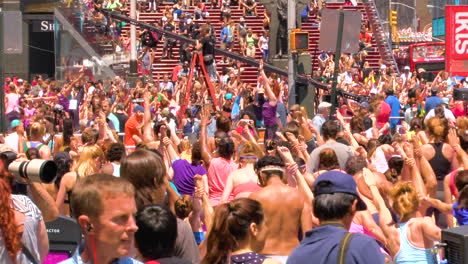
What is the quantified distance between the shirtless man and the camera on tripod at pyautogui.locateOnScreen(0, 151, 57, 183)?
7.72 feet

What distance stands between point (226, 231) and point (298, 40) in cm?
1446

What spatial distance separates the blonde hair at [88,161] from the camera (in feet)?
29.6

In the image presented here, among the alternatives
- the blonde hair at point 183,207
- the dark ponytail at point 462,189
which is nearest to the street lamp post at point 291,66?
the dark ponytail at point 462,189

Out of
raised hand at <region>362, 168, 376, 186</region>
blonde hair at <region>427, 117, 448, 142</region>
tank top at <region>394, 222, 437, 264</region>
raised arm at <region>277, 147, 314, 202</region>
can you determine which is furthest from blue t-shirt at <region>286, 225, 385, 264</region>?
blonde hair at <region>427, 117, 448, 142</region>

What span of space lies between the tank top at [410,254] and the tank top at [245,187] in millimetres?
1467

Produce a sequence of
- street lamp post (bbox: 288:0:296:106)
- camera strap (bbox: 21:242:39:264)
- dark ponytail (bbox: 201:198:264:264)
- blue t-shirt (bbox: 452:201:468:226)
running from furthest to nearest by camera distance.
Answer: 1. street lamp post (bbox: 288:0:296:106)
2. blue t-shirt (bbox: 452:201:468:226)
3. dark ponytail (bbox: 201:198:264:264)
4. camera strap (bbox: 21:242:39:264)

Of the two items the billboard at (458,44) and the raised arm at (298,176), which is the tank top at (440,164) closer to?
the raised arm at (298,176)

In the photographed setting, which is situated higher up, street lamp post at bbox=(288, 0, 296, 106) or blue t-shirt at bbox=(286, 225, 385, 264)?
street lamp post at bbox=(288, 0, 296, 106)

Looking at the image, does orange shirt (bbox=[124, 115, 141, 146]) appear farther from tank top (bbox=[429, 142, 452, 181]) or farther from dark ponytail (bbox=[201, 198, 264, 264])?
dark ponytail (bbox=[201, 198, 264, 264])

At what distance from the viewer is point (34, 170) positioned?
16.4 feet

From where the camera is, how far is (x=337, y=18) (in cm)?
1681

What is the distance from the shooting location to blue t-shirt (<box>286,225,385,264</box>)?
17.5ft

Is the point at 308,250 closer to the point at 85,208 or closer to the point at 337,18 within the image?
the point at 85,208

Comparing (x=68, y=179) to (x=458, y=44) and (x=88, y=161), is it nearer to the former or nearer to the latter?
(x=88, y=161)
